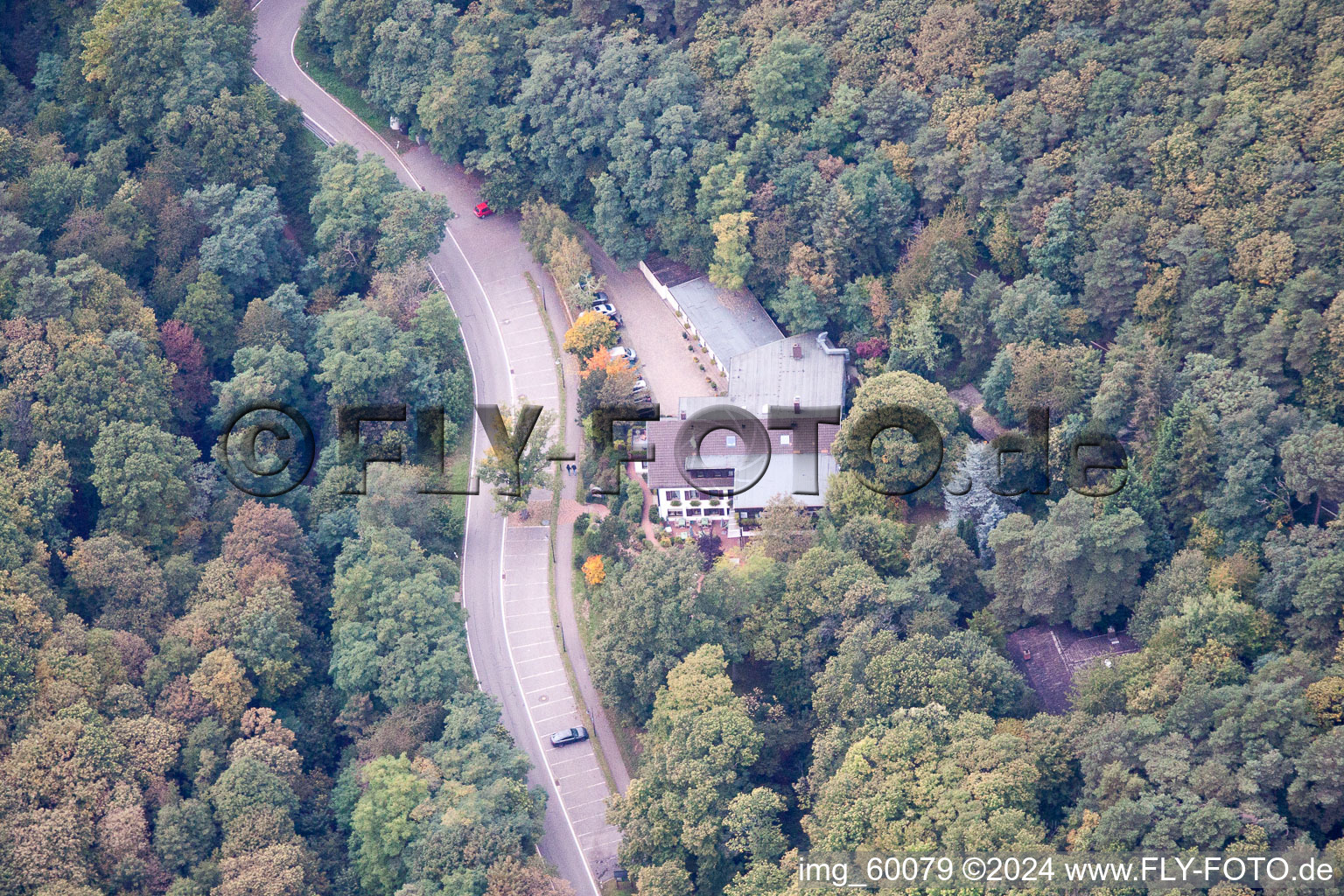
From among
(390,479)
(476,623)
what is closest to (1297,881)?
(476,623)

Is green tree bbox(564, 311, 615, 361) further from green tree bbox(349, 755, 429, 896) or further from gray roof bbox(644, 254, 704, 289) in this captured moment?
green tree bbox(349, 755, 429, 896)

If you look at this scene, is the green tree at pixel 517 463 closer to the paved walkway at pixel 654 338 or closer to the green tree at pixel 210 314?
the paved walkway at pixel 654 338

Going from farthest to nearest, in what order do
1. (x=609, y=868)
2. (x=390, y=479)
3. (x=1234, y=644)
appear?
(x=390, y=479)
(x=609, y=868)
(x=1234, y=644)

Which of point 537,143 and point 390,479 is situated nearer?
point 390,479

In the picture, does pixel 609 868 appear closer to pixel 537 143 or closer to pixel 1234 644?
pixel 1234 644

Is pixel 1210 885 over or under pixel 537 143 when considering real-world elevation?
under

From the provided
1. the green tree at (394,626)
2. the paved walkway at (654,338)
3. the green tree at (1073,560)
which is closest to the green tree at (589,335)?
the paved walkway at (654,338)

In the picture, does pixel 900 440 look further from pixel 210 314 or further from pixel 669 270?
pixel 210 314
